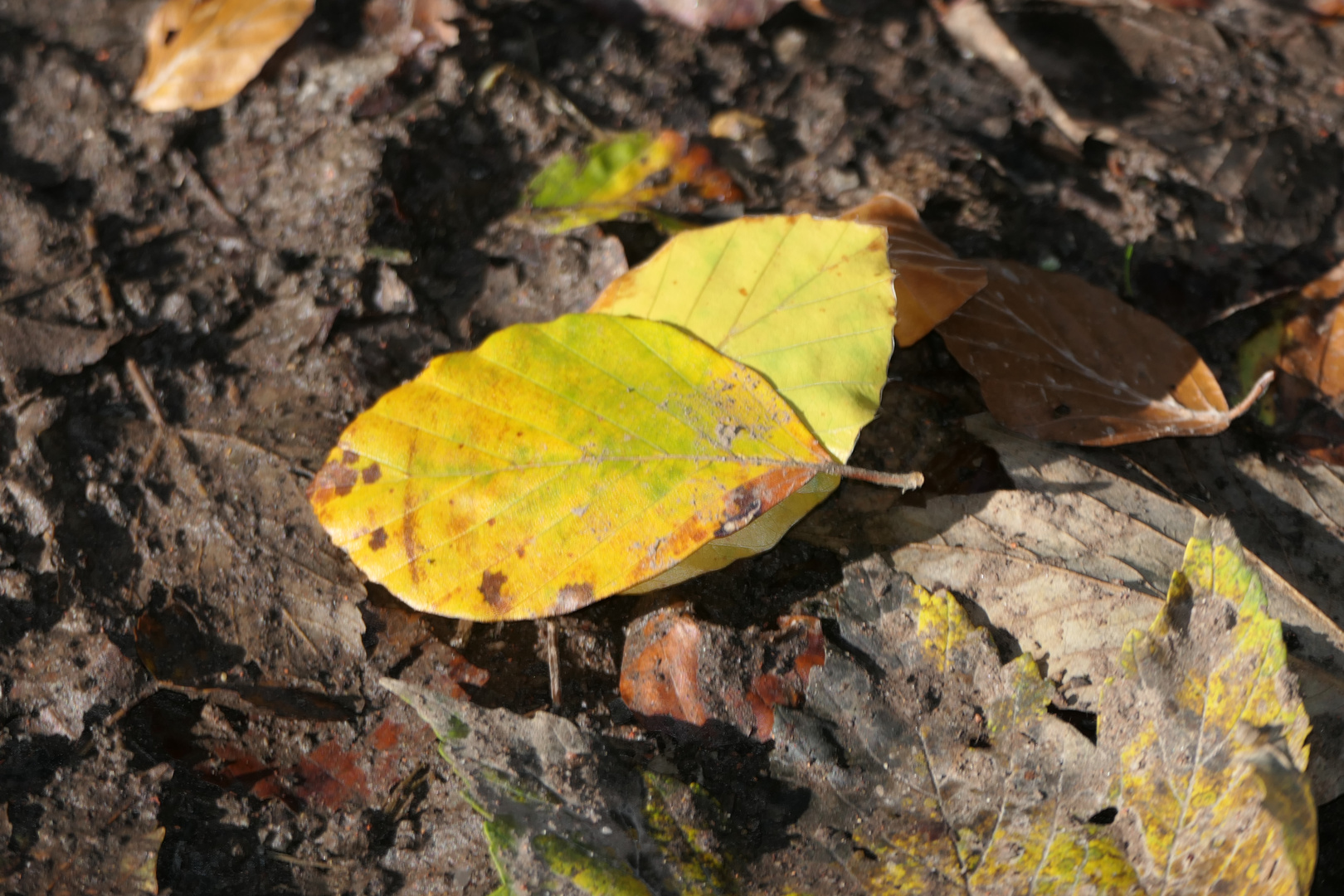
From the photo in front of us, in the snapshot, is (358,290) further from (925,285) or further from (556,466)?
(925,285)

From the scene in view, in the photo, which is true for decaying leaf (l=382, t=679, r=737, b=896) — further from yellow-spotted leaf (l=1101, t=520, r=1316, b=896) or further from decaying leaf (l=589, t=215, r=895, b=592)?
yellow-spotted leaf (l=1101, t=520, r=1316, b=896)

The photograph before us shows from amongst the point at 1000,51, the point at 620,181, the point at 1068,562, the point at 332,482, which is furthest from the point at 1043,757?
the point at 1000,51

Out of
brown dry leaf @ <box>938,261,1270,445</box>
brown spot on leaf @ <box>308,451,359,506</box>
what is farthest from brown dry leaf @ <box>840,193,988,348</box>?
brown spot on leaf @ <box>308,451,359,506</box>

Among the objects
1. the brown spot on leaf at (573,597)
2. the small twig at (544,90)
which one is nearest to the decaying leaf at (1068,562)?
the brown spot on leaf at (573,597)

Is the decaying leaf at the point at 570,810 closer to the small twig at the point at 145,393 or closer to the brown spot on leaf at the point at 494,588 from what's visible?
the brown spot on leaf at the point at 494,588

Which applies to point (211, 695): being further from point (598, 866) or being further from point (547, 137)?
point (547, 137)

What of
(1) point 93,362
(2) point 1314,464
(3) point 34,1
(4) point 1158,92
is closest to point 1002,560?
(2) point 1314,464
